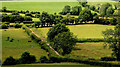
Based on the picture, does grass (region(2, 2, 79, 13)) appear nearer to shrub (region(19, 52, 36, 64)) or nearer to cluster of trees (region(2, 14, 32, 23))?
cluster of trees (region(2, 14, 32, 23))

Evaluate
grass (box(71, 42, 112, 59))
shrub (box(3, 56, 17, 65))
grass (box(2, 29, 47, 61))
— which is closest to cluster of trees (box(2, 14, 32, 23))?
grass (box(2, 29, 47, 61))

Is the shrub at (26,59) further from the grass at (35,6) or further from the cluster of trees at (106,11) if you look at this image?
the cluster of trees at (106,11)

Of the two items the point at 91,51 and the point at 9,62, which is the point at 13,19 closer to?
the point at 91,51

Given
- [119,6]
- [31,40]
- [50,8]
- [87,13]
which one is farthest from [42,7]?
[31,40]

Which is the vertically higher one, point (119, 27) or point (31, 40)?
point (119, 27)

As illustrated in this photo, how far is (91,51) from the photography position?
7562 cm

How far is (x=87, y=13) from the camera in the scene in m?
151

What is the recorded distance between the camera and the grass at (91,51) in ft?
229

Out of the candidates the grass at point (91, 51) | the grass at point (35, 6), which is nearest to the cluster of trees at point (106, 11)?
the grass at point (35, 6)

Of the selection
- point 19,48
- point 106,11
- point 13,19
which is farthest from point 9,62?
point 106,11

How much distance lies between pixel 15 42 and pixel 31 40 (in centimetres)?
693

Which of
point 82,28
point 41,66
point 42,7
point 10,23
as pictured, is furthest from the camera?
point 42,7

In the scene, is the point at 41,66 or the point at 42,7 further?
the point at 42,7

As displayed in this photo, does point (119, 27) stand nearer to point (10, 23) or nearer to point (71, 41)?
point (71, 41)
